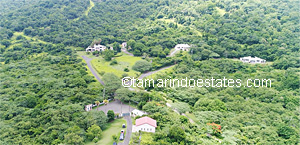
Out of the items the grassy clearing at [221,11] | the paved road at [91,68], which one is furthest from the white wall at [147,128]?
the grassy clearing at [221,11]

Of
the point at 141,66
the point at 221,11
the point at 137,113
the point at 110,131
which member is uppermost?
the point at 221,11

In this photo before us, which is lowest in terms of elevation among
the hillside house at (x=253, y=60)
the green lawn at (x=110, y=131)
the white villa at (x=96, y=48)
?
the green lawn at (x=110, y=131)

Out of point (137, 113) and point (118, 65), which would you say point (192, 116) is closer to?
point (137, 113)

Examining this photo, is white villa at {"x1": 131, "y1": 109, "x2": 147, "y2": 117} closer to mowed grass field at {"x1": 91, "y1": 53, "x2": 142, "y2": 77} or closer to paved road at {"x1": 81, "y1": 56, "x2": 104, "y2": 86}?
paved road at {"x1": 81, "y1": 56, "x2": 104, "y2": 86}

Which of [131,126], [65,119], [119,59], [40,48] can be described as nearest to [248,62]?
[119,59]

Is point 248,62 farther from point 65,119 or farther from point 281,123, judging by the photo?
point 65,119

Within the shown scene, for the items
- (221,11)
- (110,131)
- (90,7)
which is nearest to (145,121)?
(110,131)

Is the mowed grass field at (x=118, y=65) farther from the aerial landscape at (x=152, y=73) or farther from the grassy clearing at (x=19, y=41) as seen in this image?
the grassy clearing at (x=19, y=41)
